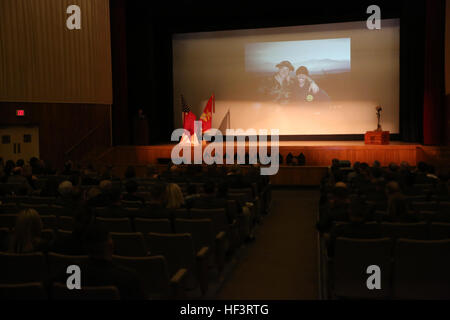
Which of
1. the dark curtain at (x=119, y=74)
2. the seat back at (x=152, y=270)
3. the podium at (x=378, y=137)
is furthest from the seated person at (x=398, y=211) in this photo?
the dark curtain at (x=119, y=74)

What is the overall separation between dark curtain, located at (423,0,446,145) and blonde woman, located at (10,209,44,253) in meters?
11.7

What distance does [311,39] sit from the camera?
15023mm

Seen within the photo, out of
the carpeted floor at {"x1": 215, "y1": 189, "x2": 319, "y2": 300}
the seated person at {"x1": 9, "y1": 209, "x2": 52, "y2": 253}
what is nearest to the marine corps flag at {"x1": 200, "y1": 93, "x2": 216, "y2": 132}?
the carpeted floor at {"x1": 215, "y1": 189, "x2": 319, "y2": 300}

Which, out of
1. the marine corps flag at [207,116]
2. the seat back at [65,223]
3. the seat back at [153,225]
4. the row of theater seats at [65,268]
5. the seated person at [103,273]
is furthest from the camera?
the marine corps flag at [207,116]

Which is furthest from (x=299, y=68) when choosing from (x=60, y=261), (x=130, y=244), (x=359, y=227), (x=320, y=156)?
(x=60, y=261)

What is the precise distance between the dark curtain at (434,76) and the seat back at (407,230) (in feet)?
31.9

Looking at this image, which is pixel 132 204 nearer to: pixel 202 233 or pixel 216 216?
pixel 216 216

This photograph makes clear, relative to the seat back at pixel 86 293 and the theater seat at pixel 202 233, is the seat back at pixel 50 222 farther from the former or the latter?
the seat back at pixel 86 293

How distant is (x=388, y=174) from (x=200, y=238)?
3.53 meters

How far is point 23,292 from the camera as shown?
8.20 ft

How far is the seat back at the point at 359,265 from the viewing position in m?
3.42

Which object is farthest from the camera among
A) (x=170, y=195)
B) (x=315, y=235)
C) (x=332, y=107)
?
(x=332, y=107)
